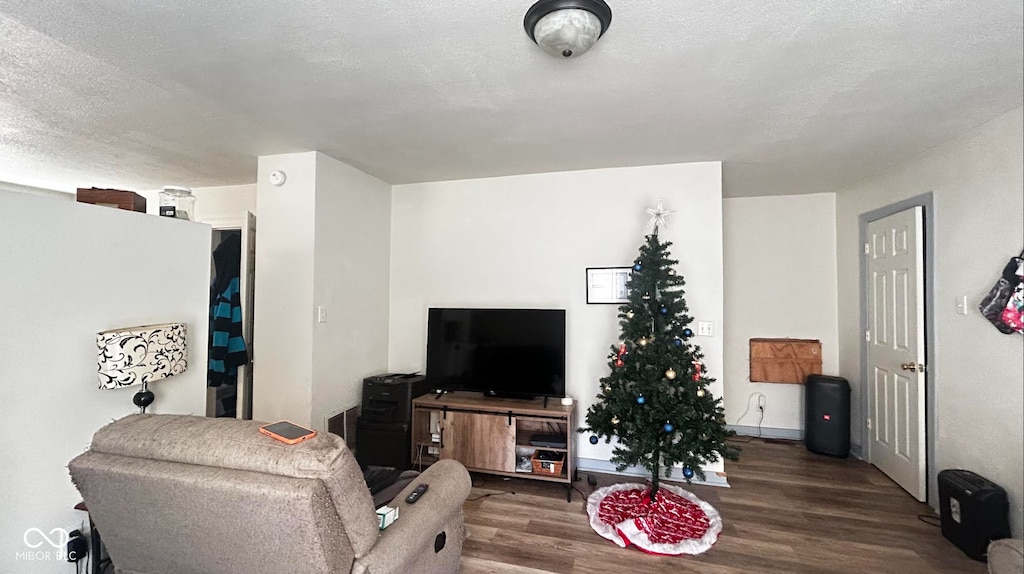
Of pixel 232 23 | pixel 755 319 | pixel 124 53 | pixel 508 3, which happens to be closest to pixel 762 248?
pixel 755 319

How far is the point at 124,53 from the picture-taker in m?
1.57

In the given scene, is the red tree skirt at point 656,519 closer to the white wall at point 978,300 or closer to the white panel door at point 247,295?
the white wall at point 978,300

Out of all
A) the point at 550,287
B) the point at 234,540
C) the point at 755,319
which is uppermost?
the point at 550,287

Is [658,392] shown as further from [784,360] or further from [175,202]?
[175,202]

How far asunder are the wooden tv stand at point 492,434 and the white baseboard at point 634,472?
27 centimetres

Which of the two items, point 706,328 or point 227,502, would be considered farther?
point 706,328

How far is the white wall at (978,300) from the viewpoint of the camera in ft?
2.30

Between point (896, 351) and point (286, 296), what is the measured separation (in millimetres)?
4273

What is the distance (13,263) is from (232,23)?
1153 mm

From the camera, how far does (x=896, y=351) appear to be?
8.96 feet

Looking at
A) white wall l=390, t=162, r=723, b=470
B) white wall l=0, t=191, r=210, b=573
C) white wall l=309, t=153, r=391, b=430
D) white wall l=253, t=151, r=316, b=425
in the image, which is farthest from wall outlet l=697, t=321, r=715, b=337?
white wall l=0, t=191, r=210, b=573

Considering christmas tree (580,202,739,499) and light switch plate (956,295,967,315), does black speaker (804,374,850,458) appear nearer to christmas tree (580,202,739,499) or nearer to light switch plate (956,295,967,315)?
christmas tree (580,202,739,499)

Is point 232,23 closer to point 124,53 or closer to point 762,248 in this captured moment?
point 124,53

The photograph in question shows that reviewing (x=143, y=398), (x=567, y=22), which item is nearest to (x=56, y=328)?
(x=143, y=398)
